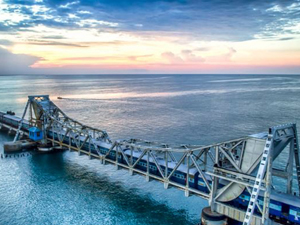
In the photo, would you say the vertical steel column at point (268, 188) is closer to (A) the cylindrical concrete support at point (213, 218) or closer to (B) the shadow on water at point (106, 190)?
(A) the cylindrical concrete support at point (213, 218)

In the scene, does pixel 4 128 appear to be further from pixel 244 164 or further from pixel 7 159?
pixel 244 164

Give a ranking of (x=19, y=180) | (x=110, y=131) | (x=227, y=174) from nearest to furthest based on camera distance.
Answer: (x=227, y=174), (x=19, y=180), (x=110, y=131)

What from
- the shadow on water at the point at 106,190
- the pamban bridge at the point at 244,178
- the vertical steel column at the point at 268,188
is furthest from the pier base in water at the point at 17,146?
the vertical steel column at the point at 268,188

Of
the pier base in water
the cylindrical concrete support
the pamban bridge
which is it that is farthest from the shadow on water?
the pier base in water

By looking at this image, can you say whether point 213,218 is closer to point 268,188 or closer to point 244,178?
point 244,178

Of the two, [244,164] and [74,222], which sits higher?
[244,164]

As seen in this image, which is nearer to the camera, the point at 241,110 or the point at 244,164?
the point at 244,164

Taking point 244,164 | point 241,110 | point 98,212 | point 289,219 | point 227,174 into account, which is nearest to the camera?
point 289,219

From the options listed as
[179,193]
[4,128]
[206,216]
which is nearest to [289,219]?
[206,216]
